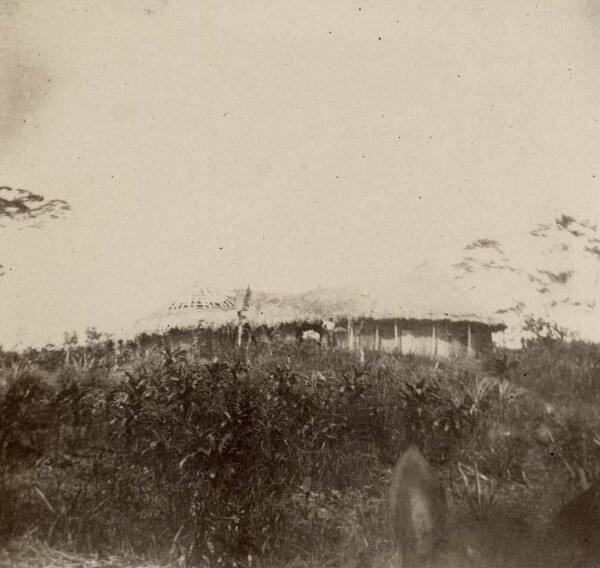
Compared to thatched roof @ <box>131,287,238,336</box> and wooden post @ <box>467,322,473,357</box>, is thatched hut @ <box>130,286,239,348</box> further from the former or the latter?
wooden post @ <box>467,322,473,357</box>

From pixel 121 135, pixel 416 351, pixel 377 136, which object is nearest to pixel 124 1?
pixel 121 135

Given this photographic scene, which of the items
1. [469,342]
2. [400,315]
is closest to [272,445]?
[400,315]

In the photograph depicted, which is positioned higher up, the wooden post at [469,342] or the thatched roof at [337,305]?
the thatched roof at [337,305]

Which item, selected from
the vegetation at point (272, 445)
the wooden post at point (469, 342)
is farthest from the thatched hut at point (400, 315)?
the vegetation at point (272, 445)

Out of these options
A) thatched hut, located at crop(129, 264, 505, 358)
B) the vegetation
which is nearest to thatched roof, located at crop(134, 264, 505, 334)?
thatched hut, located at crop(129, 264, 505, 358)

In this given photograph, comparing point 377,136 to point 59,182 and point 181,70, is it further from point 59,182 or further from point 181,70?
point 59,182

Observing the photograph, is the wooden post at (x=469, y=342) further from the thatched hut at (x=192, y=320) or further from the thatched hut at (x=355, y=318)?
the thatched hut at (x=192, y=320)
